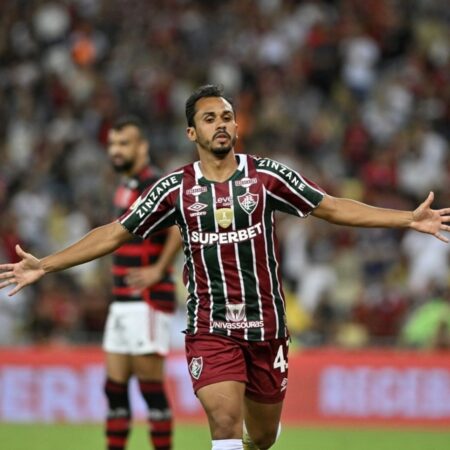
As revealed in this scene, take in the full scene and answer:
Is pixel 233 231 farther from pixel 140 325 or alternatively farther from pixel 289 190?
pixel 140 325

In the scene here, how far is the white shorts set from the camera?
9.18 metres

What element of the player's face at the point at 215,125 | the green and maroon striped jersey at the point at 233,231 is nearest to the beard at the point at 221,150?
the player's face at the point at 215,125

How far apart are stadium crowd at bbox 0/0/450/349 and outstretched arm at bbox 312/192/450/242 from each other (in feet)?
23.6

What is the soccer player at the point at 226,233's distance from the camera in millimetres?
7035

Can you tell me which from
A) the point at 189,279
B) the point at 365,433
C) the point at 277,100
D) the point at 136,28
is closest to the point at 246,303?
the point at 189,279

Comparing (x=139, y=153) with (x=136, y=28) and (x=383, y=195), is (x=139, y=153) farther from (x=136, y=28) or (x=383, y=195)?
(x=136, y=28)

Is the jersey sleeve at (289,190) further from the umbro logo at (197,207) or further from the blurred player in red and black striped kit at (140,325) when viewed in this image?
the blurred player in red and black striped kit at (140,325)

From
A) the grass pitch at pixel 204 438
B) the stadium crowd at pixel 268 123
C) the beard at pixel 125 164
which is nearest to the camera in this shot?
the beard at pixel 125 164

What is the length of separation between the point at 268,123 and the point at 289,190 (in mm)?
10672

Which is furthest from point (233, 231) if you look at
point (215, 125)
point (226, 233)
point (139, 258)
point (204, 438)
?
point (204, 438)

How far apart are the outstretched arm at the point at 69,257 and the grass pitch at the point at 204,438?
13.0ft

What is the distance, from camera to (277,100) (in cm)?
1789

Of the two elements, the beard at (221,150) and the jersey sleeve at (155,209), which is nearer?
the beard at (221,150)

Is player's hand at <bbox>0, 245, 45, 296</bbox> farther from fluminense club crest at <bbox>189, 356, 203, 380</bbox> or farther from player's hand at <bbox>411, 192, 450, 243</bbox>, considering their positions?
player's hand at <bbox>411, 192, 450, 243</bbox>
